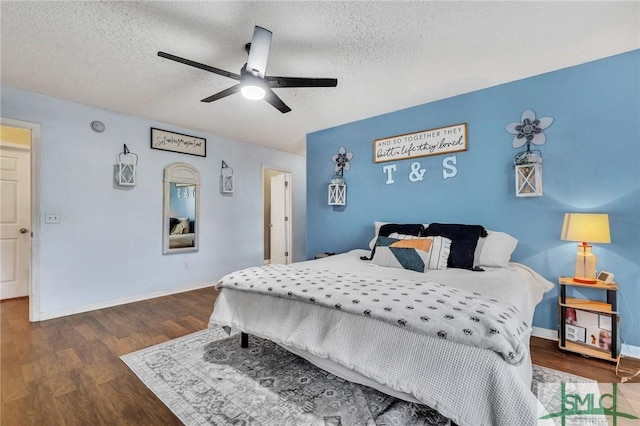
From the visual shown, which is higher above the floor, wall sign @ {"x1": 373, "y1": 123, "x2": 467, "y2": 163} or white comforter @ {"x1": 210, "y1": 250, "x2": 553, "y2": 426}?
wall sign @ {"x1": 373, "y1": 123, "x2": 467, "y2": 163}

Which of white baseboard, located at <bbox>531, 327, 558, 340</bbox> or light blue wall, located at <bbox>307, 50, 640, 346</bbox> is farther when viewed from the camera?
white baseboard, located at <bbox>531, 327, 558, 340</bbox>

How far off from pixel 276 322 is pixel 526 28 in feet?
8.82

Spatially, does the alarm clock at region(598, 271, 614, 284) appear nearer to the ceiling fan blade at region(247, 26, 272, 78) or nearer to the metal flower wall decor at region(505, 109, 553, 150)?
the metal flower wall decor at region(505, 109, 553, 150)

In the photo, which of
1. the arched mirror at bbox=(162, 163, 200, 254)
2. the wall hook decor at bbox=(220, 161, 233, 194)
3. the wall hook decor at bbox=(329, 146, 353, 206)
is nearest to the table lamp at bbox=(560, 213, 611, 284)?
the wall hook decor at bbox=(329, 146, 353, 206)

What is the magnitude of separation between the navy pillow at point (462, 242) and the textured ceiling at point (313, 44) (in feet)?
4.79

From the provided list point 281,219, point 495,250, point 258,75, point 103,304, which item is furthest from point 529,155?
point 103,304

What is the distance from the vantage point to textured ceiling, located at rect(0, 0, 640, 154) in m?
1.82

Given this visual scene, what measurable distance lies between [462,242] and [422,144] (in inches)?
52.3

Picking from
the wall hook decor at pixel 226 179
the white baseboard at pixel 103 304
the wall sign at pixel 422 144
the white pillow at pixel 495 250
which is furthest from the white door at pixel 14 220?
the white pillow at pixel 495 250

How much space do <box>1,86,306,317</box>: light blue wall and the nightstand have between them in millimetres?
4357

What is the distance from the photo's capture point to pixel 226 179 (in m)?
4.66

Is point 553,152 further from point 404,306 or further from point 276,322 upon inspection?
point 276,322

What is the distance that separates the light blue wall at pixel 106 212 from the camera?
10.1 feet

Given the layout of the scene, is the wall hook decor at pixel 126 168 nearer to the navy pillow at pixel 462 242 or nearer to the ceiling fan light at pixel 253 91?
the ceiling fan light at pixel 253 91
